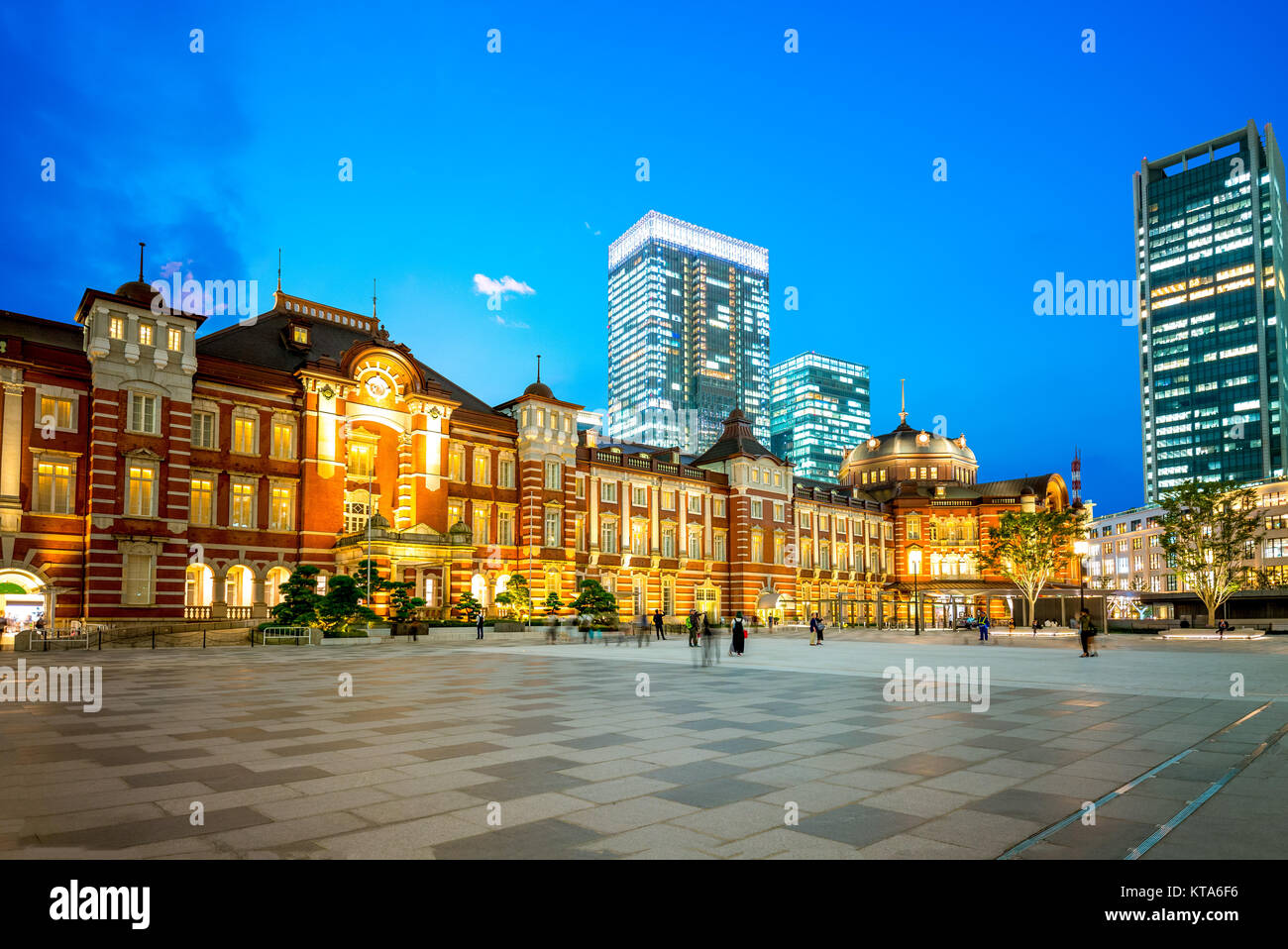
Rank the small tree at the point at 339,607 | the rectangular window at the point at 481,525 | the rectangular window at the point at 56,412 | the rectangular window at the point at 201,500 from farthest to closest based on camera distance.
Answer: the rectangular window at the point at 481,525 < the rectangular window at the point at 201,500 < the small tree at the point at 339,607 < the rectangular window at the point at 56,412

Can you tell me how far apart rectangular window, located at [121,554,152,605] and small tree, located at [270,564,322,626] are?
6036 millimetres

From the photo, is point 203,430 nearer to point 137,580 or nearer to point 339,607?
point 137,580

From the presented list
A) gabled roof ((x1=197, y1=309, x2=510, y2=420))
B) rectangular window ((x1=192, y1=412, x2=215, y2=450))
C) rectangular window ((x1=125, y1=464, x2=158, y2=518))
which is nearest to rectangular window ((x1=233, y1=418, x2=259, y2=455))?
rectangular window ((x1=192, y1=412, x2=215, y2=450))

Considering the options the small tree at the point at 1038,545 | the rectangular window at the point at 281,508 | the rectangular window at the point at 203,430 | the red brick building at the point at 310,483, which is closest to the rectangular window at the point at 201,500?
the red brick building at the point at 310,483

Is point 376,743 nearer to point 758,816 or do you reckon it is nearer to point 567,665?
point 758,816

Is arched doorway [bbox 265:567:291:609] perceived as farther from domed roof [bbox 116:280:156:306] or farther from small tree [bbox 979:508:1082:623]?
small tree [bbox 979:508:1082:623]

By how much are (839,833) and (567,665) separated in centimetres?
1933

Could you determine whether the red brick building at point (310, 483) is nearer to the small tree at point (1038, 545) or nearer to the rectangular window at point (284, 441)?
the rectangular window at point (284, 441)

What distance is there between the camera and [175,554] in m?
39.9

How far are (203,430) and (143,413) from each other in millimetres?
3386

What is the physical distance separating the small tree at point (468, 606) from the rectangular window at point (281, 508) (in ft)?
33.7

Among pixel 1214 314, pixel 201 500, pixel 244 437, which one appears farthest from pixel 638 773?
pixel 1214 314

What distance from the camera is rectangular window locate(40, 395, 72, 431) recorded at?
37.3m

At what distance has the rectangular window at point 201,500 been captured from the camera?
4178cm
